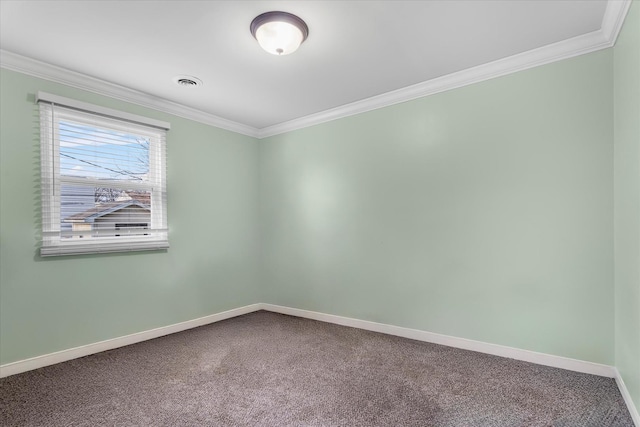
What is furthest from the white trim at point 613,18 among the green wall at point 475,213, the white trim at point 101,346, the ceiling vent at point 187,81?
the white trim at point 101,346

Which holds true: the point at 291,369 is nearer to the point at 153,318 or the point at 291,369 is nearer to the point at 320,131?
the point at 153,318

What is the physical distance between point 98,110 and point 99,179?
61cm

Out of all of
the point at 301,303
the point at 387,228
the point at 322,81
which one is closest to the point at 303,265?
the point at 301,303

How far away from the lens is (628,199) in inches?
75.4

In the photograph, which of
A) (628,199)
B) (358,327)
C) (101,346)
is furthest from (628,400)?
(101,346)

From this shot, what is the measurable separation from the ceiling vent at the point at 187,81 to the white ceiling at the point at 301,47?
66 millimetres

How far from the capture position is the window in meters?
2.66

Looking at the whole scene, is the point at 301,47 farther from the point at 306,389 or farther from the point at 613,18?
the point at 306,389

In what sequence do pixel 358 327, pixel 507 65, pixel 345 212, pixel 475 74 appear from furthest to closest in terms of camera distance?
1. pixel 345 212
2. pixel 358 327
3. pixel 475 74
4. pixel 507 65

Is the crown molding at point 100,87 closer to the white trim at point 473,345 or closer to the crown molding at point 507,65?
the crown molding at point 507,65

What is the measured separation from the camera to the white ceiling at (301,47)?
1.98m

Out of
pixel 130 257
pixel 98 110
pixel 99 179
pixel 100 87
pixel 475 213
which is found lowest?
pixel 130 257

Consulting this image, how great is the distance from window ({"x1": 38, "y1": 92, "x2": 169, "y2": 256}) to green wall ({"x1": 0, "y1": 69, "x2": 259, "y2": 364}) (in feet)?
0.28

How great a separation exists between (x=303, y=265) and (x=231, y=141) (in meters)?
1.79
